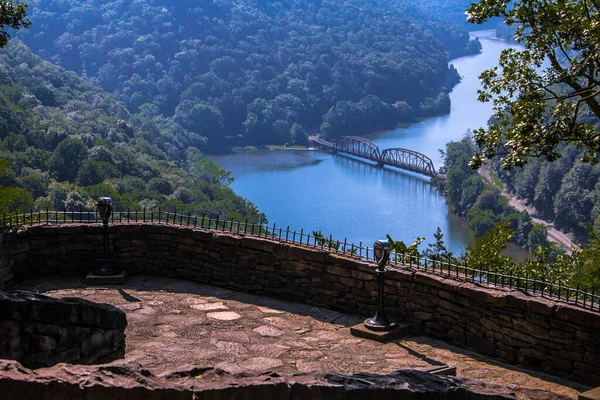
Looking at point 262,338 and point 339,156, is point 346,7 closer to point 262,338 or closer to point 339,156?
point 339,156

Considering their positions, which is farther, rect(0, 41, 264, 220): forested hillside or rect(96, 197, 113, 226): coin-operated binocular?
rect(0, 41, 264, 220): forested hillside

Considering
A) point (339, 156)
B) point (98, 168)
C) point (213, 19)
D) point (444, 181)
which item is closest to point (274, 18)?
point (213, 19)

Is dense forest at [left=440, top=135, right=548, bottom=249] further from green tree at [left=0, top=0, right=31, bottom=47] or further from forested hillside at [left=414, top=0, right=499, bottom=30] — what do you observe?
forested hillside at [left=414, top=0, right=499, bottom=30]

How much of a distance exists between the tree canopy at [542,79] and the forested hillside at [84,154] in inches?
972

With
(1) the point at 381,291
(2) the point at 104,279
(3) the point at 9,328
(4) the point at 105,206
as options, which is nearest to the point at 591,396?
(1) the point at 381,291

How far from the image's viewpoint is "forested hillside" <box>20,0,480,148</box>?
9606 centimetres

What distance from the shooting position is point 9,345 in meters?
4.62

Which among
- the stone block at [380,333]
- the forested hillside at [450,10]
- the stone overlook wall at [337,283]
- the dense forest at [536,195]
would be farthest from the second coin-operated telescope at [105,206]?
the forested hillside at [450,10]

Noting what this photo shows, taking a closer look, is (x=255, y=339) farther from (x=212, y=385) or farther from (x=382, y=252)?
(x=212, y=385)

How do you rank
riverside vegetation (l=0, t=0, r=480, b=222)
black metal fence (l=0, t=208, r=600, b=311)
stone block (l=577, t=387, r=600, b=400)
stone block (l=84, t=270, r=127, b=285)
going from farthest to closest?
riverside vegetation (l=0, t=0, r=480, b=222)
stone block (l=84, t=270, r=127, b=285)
black metal fence (l=0, t=208, r=600, b=311)
stone block (l=577, t=387, r=600, b=400)

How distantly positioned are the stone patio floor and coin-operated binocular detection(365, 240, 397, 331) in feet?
0.62

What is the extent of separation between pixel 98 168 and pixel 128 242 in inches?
1750

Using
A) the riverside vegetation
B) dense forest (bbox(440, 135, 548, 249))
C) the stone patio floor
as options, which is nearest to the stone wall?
the stone patio floor

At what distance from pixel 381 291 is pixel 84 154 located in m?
48.9
